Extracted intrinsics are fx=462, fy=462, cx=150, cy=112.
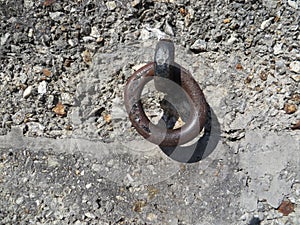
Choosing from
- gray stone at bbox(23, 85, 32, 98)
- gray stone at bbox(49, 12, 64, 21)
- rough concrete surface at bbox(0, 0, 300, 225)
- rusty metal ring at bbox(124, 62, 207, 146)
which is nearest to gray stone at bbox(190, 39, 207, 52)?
rough concrete surface at bbox(0, 0, 300, 225)

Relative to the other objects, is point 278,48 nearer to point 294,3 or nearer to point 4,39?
point 294,3

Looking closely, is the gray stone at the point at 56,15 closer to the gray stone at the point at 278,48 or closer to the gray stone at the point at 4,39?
the gray stone at the point at 4,39

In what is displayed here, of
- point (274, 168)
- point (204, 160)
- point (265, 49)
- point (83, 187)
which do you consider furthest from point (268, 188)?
point (83, 187)

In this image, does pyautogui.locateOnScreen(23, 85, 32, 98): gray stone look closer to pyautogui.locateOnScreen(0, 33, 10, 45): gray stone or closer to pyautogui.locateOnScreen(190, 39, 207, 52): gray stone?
pyautogui.locateOnScreen(0, 33, 10, 45): gray stone

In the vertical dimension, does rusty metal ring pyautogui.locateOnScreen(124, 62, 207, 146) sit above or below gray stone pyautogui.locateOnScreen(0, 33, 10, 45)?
below

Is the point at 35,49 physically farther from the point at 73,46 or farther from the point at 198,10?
the point at 198,10

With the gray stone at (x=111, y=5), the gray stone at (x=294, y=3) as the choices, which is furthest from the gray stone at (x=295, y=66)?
the gray stone at (x=111, y=5)

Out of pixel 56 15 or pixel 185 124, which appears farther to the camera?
pixel 56 15

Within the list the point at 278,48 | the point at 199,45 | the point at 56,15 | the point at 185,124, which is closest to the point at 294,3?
the point at 278,48

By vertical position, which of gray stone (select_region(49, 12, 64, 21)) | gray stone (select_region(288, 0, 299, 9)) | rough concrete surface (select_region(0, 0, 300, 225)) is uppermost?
gray stone (select_region(288, 0, 299, 9))
